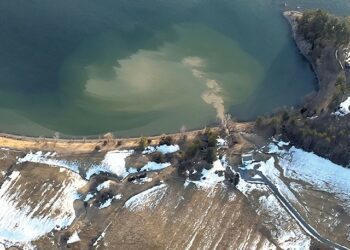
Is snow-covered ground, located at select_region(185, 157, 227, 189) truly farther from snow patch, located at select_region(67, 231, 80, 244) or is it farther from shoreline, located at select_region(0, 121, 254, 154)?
snow patch, located at select_region(67, 231, 80, 244)

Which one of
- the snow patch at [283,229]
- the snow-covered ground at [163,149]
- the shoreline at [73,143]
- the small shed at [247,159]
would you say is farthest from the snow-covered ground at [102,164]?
the snow patch at [283,229]

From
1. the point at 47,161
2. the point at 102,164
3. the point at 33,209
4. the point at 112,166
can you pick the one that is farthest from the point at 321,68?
the point at 33,209

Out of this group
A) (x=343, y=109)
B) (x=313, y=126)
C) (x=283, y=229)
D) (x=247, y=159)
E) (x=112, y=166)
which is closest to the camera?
(x=283, y=229)

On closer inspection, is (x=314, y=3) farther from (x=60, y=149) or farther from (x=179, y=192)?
(x=60, y=149)

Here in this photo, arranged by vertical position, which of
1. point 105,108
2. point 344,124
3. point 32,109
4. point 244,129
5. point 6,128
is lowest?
point 6,128

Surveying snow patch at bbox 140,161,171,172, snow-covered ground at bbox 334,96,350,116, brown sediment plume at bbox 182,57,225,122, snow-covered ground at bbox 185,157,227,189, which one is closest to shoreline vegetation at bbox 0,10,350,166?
snow-covered ground at bbox 334,96,350,116

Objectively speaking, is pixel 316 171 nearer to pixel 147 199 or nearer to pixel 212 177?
pixel 212 177

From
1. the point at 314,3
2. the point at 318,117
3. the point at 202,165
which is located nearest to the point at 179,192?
the point at 202,165
